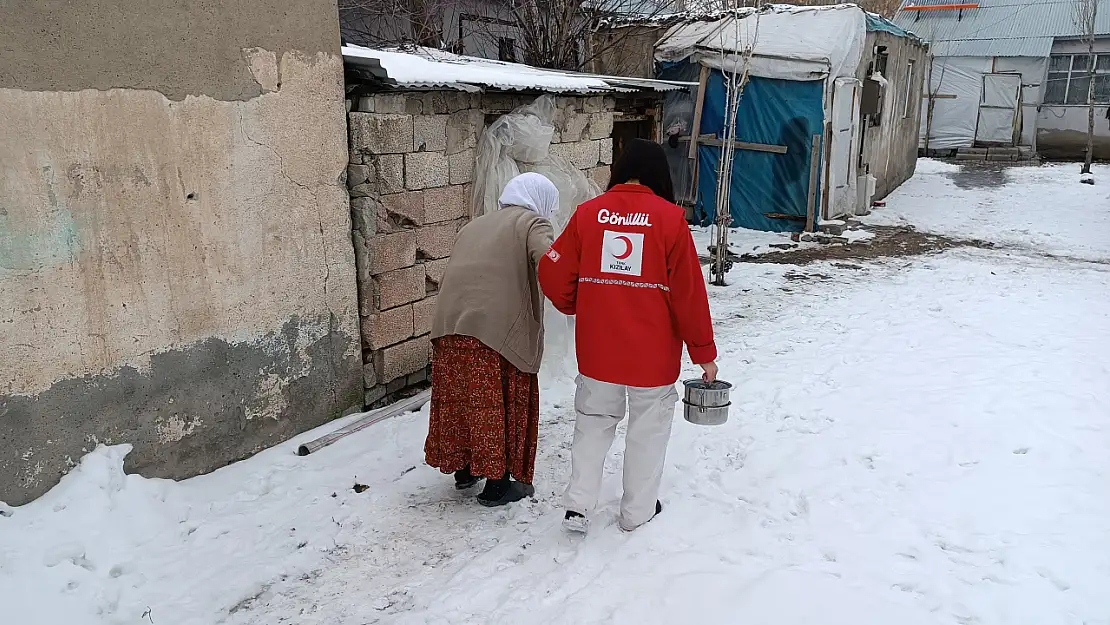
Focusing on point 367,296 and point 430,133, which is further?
point 430,133

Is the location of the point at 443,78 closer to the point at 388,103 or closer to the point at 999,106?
the point at 388,103

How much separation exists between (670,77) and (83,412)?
9658mm

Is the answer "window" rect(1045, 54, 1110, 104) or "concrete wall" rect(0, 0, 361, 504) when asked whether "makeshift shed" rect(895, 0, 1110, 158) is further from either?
"concrete wall" rect(0, 0, 361, 504)

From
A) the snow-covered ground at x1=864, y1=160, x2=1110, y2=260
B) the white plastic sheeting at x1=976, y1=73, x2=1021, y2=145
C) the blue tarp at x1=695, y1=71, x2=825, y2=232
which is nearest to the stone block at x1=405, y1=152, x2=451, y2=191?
the blue tarp at x1=695, y1=71, x2=825, y2=232

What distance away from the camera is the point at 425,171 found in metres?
4.91

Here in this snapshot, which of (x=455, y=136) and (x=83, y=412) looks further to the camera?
(x=455, y=136)

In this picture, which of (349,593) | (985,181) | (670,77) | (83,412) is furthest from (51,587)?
(985,181)

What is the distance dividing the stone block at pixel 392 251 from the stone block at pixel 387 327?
0.27m

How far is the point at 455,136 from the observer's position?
17.0 feet

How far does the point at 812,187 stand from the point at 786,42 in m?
1.96

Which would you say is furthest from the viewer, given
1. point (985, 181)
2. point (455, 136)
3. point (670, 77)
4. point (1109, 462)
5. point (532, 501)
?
point (985, 181)

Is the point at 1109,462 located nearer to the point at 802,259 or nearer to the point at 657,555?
the point at 657,555

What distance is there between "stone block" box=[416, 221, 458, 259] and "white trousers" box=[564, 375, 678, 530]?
6.56ft

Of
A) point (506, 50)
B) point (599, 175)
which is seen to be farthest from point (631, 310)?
point (506, 50)
